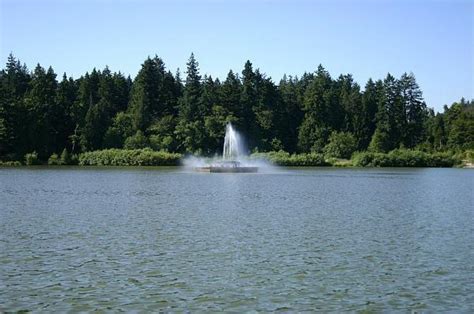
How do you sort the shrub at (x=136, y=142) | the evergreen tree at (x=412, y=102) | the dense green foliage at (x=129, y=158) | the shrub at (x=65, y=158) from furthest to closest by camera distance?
1. the evergreen tree at (x=412, y=102)
2. the shrub at (x=136, y=142)
3. the shrub at (x=65, y=158)
4. the dense green foliage at (x=129, y=158)

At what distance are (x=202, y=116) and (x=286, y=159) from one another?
21545 mm

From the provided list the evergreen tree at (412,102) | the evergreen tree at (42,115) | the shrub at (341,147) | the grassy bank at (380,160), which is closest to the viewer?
the evergreen tree at (42,115)

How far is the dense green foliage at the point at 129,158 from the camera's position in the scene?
112125mm

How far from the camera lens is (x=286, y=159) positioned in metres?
118

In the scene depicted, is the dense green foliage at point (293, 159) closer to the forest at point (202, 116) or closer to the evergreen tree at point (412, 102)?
the forest at point (202, 116)

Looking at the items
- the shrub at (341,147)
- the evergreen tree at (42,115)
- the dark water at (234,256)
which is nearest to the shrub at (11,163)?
the evergreen tree at (42,115)

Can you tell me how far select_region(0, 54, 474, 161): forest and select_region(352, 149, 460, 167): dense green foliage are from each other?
5432 millimetres

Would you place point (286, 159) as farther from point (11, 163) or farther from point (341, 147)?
point (11, 163)

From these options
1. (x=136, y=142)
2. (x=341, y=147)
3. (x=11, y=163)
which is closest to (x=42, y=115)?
(x=11, y=163)

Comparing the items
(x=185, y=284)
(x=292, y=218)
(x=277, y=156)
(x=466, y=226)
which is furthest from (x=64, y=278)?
(x=277, y=156)

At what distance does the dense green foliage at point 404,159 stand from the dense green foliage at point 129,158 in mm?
37224

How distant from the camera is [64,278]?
17016 mm

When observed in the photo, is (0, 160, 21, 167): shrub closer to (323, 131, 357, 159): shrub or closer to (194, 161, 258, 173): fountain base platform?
(194, 161, 258, 173): fountain base platform

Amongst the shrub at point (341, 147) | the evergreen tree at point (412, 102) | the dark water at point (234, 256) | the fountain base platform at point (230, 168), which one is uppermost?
the evergreen tree at point (412, 102)
